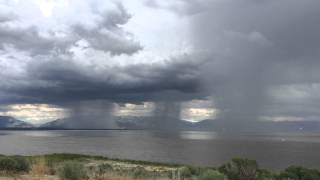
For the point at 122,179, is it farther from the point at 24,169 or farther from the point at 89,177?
the point at 24,169

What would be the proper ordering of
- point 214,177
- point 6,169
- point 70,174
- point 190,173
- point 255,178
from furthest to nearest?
1. point 190,173
2. point 6,169
3. point 255,178
4. point 70,174
5. point 214,177

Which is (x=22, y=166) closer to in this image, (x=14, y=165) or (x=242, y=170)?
(x=14, y=165)

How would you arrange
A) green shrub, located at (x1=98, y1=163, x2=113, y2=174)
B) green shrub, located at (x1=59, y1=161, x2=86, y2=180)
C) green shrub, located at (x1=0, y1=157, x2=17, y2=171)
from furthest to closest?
green shrub, located at (x1=0, y1=157, x2=17, y2=171)
green shrub, located at (x1=98, y1=163, x2=113, y2=174)
green shrub, located at (x1=59, y1=161, x2=86, y2=180)

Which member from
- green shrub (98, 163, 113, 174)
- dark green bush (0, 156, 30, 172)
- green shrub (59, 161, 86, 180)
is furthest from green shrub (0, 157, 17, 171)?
green shrub (59, 161, 86, 180)

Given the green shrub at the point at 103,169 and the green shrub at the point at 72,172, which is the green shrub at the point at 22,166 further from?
the green shrub at the point at 72,172

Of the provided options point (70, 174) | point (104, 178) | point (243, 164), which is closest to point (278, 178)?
point (243, 164)

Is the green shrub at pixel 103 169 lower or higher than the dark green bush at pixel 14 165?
lower

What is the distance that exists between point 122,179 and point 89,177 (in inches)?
67.5

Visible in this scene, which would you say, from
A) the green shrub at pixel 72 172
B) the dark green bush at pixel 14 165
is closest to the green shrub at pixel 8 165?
the dark green bush at pixel 14 165

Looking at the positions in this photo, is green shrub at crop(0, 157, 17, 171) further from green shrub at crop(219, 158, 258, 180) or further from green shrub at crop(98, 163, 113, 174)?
green shrub at crop(219, 158, 258, 180)

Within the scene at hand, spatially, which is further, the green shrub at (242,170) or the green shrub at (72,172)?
the green shrub at (242,170)

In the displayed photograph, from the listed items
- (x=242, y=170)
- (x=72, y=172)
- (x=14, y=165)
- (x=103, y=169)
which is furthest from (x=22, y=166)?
(x=242, y=170)

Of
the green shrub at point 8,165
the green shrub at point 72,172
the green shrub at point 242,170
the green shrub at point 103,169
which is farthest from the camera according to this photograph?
the green shrub at point 8,165

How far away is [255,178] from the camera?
23766mm
